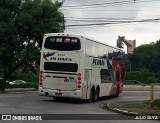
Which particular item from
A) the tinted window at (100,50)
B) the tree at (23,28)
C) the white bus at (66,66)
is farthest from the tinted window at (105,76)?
the tree at (23,28)

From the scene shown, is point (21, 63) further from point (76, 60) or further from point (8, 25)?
point (76, 60)

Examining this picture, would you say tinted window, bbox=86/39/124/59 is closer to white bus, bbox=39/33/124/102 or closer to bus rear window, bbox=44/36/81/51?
white bus, bbox=39/33/124/102

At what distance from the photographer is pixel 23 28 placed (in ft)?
144

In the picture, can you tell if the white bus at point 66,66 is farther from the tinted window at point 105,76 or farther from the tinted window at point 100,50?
the tinted window at point 105,76

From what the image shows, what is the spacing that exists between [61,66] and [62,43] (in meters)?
1.33

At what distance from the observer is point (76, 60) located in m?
26.2

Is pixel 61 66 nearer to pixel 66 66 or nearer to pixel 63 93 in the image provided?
pixel 66 66

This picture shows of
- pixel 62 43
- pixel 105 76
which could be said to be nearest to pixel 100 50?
pixel 105 76

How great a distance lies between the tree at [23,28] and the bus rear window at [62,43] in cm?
1674

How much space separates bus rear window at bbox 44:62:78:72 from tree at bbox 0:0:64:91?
55.3ft

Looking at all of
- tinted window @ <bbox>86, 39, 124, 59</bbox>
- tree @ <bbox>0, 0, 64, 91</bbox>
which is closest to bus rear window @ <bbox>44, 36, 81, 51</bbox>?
tinted window @ <bbox>86, 39, 124, 59</bbox>

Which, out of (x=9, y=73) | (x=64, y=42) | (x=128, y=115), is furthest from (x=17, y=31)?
(x=128, y=115)

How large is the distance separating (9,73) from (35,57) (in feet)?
12.0

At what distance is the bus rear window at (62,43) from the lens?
26.3 metres
